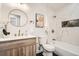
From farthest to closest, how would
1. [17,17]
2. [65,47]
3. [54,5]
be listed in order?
1. [65,47]
2. [17,17]
3. [54,5]

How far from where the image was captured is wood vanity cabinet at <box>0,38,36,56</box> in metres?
1.40

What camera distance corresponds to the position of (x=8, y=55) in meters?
1.43

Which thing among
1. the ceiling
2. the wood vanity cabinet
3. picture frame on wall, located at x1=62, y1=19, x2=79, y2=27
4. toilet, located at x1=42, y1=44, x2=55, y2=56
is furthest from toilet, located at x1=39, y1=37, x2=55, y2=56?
the ceiling

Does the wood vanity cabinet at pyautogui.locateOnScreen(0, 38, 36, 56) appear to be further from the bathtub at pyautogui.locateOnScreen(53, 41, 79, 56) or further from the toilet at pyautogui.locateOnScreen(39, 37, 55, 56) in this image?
the bathtub at pyautogui.locateOnScreen(53, 41, 79, 56)

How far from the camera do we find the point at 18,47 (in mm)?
1607

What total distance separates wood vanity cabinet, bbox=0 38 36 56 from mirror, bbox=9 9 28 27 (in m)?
0.36

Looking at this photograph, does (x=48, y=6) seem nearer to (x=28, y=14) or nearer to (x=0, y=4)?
(x=28, y=14)

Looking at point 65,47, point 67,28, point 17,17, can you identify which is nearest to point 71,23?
point 67,28

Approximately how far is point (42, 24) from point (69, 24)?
21.9 inches

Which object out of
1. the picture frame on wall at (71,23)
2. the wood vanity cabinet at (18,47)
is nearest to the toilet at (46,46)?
the wood vanity cabinet at (18,47)

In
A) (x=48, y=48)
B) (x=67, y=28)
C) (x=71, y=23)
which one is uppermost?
(x=71, y=23)

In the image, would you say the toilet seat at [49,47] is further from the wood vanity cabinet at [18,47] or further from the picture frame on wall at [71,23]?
the picture frame on wall at [71,23]

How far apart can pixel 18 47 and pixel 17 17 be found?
1.93 feet

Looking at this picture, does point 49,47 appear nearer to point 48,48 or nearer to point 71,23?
point 48,48
